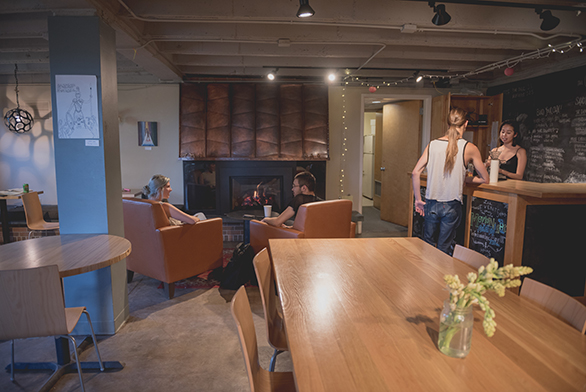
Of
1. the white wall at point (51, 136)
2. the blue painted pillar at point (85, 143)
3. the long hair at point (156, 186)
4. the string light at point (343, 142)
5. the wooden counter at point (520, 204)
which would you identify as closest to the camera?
the blue painted pillar at point (85, 143)

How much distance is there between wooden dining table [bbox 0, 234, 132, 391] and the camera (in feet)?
6.58

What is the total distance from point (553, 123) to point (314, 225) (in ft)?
12.4

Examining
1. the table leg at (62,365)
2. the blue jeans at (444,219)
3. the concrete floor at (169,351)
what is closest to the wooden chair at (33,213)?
the concrete floor at (169,351)

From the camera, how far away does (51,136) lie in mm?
6148

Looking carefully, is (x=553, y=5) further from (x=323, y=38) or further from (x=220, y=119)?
(x=220, y=119)

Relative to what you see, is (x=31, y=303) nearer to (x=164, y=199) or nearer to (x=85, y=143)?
(x=85, y=143)

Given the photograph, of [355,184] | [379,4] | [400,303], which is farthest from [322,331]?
[355,184]

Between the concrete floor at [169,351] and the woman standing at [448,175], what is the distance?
1.84 meters

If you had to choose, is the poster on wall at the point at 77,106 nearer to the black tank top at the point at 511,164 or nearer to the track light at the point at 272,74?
the track light at the point at 272,74

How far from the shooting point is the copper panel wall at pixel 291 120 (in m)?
6.03

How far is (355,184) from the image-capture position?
6.54m

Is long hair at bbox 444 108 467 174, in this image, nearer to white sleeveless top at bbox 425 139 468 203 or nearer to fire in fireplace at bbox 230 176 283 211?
white sleeveless top at bbox 425 139 468 203

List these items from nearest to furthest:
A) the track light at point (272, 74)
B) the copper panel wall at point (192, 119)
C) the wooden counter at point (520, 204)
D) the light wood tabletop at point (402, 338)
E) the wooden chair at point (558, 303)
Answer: the light wood tabletop at point (402, 338), the wooden chair at point (558, 303), the wooden counter at point (520, 204), the track light at point (272, 74), the copper panel wall at point (192, 119)

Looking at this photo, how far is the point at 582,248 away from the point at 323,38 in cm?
323
